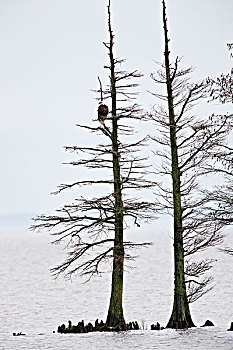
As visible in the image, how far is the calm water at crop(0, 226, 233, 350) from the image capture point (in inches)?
822

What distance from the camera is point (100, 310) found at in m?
48.1

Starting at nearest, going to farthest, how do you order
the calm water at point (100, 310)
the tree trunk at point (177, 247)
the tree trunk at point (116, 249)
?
the calm water at point (100, 310) → the tree trunk at point (177, 247) → the tree trunk at point (116, 249)

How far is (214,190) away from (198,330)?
17.4 feet

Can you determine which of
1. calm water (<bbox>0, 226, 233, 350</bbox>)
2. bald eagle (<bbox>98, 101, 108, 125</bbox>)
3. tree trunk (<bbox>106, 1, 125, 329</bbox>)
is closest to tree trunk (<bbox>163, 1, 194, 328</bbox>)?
calm water (<bbox>0, 226, 233, 350</bbox>)

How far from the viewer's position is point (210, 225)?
21.9 meters

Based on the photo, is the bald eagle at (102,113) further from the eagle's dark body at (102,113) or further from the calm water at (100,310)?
the calm water at (100,310)

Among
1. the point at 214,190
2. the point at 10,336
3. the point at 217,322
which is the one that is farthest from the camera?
the point at 217,322

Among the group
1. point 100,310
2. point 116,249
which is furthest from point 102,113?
point 100,310

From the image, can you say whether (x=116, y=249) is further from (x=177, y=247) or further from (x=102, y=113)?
(x=102, y=113)

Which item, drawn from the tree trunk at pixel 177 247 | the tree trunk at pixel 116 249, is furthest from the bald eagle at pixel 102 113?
the tree trunk at pixel 177 247

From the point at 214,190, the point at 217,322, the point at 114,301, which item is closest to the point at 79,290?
the point at 217,322

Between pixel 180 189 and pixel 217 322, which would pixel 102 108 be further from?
pixel 217 322

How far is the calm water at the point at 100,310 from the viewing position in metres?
20.9

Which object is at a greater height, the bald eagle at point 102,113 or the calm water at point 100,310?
the bald eagle at point 102,113
